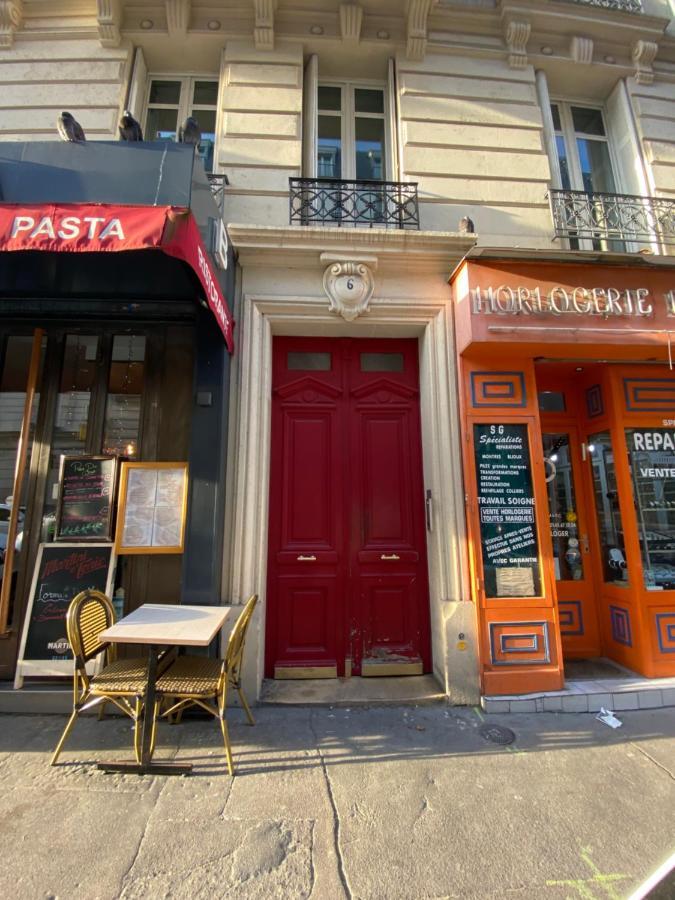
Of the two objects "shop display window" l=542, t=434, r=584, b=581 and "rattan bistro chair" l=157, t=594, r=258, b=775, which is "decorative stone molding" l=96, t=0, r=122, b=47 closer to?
"rattan bistro chair" l=157, t=594, r=258, b=775

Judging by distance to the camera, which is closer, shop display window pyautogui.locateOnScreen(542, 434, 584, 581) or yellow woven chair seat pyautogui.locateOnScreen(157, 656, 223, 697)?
yellow woven chair seat pyautogui.locateOnScreen(157, 656, 223, 697)

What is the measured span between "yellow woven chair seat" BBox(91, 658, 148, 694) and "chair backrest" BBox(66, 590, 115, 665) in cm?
18

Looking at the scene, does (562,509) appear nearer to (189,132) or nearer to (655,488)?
(655,488)

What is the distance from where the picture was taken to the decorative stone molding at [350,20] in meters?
5.42

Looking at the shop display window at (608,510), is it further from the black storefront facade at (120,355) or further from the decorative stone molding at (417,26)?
the decorative stone molding at (417,26)

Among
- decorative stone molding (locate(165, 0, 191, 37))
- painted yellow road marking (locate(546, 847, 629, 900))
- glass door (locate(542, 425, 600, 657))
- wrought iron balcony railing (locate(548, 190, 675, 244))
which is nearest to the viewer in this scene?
painted yellow road marking (locate(546, 847, 629, 900))

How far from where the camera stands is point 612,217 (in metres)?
5.45

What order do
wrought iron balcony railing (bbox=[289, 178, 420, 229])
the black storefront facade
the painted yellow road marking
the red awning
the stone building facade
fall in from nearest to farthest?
the painted yellow road marking, the red awning, the black storefront facade, the stone building facade, wrought iron balcony railing (bbox=[289, 178, 420, 229])

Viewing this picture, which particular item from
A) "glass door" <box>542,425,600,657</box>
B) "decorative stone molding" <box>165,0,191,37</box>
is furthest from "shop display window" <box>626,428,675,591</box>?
"decorative stone molding" <box>165,0,191,37</box>

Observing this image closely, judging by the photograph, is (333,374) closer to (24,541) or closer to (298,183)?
(298,183)

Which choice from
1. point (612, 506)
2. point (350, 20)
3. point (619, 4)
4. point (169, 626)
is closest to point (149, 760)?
point (169, 626)

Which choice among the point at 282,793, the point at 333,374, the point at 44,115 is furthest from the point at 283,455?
the point at 44,115

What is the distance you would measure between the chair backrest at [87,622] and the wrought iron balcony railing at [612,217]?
20.7 feet

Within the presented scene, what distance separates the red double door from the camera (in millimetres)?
4508
